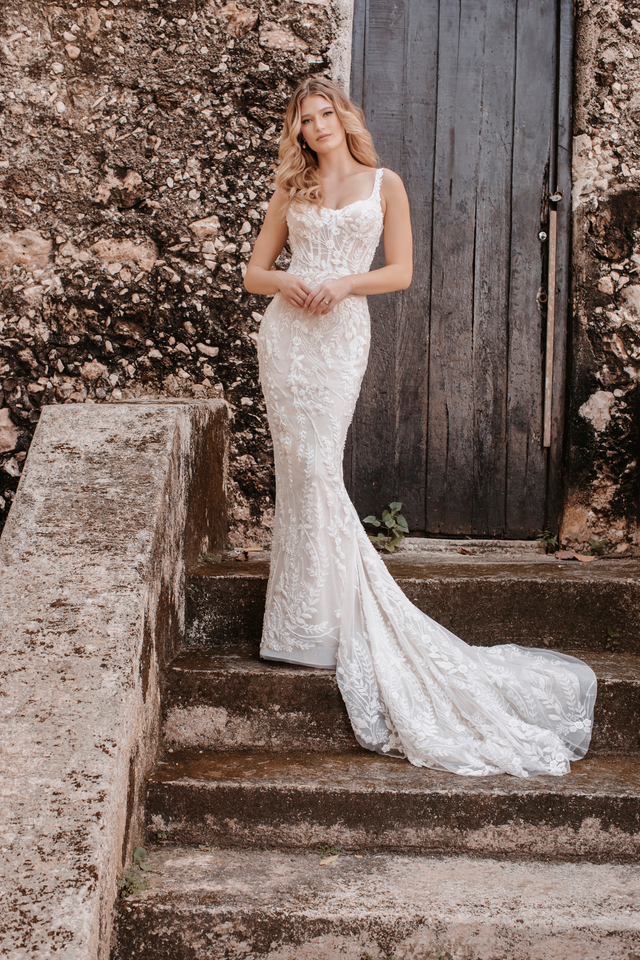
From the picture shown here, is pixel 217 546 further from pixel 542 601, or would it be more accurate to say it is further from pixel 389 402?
pixel 542 601

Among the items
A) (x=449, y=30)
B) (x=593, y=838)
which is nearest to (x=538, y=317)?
(x=449, y=30)

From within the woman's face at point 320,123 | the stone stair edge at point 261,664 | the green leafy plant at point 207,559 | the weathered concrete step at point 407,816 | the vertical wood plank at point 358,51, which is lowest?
the weathered concrete step at point 407,816

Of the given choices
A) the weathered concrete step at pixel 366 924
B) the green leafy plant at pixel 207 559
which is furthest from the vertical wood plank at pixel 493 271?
the weathered concrete step at pixel 366 924

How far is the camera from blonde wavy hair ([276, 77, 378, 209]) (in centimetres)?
278

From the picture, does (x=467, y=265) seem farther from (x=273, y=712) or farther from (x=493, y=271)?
(x=273, y=712)

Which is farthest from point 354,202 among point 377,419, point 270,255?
point 377,419

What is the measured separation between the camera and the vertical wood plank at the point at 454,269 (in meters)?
3.83

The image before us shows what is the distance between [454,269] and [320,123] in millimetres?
1315

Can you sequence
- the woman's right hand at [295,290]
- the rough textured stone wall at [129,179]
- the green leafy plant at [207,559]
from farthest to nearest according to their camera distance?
1. the rough textured stone wall at [129,179]
2. the green leafy plant at [207,559]
3. the woman's right hand at [295,290]

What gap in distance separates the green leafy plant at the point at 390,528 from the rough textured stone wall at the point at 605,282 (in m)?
0.81

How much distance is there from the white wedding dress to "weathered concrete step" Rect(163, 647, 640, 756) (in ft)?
0.29

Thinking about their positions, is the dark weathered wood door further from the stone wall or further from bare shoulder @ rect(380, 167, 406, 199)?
bare shoulder @ rect(380, 167, 406, 199)

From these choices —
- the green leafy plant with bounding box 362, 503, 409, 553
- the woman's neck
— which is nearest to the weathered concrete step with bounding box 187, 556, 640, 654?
the green leafy plant with bounding box 362, 503, 409, 553

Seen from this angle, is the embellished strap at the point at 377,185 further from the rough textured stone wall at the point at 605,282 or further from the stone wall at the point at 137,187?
the rough textured stone wall at the point at 605,282
